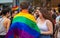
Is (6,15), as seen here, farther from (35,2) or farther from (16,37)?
(35,2)

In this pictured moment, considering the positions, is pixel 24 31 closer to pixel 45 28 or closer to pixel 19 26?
pixel 19 26

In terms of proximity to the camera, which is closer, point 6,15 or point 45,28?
point 45,28

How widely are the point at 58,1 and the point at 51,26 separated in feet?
70.9

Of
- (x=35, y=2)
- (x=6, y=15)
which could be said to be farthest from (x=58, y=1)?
(x=6, y=15)

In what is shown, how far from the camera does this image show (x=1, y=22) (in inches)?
289

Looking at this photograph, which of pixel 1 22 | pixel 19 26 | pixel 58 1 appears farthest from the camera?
pixel 58 1

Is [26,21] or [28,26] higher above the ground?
[26,21]

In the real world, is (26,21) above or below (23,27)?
above

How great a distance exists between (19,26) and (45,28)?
85 centimetres

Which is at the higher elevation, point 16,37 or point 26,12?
point 26,12

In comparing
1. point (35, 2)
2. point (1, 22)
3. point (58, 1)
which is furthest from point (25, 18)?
point (58, 1)

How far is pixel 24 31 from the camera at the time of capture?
6.12 meters

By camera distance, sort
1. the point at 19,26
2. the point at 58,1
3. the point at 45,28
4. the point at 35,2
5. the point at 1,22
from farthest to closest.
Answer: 1. the point at 58,1
2. the point at 35,2
3. the point at 1,22
4. the point at 45,28
5. the point at 19,26


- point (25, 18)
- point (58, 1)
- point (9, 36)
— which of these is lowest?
point (58, 1)
